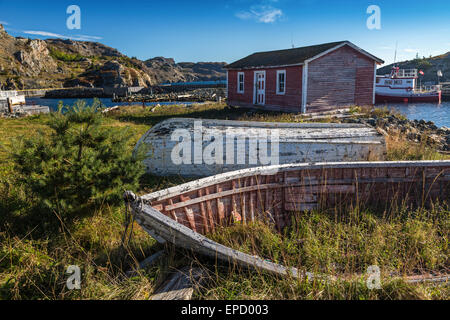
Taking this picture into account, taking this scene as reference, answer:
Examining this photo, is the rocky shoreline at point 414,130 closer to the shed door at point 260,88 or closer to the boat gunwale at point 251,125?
the boat gunwale at point 251,125

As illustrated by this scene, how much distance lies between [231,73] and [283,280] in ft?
76.4

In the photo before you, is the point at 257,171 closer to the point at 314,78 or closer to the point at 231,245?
the point at 231,245

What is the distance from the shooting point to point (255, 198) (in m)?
5.72

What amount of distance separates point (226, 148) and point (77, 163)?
12.4 feet

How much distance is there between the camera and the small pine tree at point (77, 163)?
4.83 meters

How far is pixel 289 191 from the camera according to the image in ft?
19.2

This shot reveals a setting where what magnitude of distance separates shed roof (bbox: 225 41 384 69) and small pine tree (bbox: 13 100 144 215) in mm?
15386

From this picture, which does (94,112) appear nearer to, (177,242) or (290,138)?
(177,242)

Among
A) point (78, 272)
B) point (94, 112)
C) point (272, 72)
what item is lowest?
point (78, 272)

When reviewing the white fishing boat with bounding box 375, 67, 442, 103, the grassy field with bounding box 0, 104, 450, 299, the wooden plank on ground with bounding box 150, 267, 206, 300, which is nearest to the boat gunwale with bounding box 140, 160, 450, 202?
the grassy field with bounding box 0, 104, 450, 299

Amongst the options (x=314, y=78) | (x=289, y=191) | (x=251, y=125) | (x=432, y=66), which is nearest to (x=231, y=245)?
(x=289, y=191)

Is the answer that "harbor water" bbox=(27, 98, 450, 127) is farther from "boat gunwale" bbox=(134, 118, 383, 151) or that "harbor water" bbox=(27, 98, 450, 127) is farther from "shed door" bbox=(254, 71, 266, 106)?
"boat gunwale" bbox=(134, 118, 383, 151)

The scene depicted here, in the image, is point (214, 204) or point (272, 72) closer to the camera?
point (214, 204)

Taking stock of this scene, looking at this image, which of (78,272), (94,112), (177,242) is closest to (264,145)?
(94,112)
